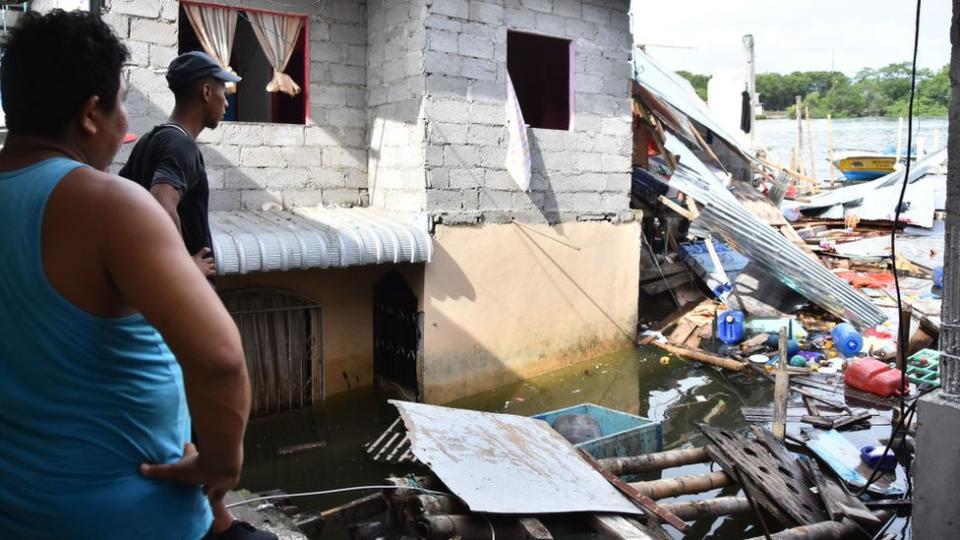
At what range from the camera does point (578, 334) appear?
988 cm

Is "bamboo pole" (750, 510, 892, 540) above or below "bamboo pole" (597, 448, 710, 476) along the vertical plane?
below

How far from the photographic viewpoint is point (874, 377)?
8.69 m

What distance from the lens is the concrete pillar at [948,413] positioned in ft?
13.1

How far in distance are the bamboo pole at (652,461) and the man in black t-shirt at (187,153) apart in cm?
316

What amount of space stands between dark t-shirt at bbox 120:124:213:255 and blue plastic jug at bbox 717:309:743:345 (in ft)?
28.5

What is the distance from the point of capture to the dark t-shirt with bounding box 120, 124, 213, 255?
9.90 ft

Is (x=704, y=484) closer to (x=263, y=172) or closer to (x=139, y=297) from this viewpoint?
(x=139, y=297)

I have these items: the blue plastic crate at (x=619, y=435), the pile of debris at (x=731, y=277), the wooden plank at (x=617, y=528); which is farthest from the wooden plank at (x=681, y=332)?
the wooden plank at (x=617, y=528)

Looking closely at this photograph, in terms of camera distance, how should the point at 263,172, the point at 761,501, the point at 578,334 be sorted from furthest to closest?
the point at 578,334
the point at 263,172
the point at 761,501

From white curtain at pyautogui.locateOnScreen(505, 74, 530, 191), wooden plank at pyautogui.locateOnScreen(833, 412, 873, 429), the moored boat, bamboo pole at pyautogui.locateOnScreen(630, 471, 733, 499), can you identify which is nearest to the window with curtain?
white curtain at pyautogui.locateOnScreen(505, 74, 530, 191)

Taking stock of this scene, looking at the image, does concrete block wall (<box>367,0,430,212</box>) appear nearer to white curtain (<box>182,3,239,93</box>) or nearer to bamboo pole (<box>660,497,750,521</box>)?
white curtain (<box>182,3,239,93</box>)

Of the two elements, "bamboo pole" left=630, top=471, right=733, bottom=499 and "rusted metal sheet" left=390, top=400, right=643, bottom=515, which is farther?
"bamboo pole" left=630, top=471, right=733, bottom=499

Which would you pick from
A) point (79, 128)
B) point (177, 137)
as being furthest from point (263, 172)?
point (79, 128)

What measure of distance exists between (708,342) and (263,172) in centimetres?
657
